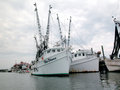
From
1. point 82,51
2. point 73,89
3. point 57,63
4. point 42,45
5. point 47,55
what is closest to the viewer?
point 73,89

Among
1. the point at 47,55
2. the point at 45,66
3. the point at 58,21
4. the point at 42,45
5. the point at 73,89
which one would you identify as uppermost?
the point at 58,21

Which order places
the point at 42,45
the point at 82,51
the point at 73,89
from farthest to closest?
Result: the point at 82,51
the point at 42,45
the point at 73,89

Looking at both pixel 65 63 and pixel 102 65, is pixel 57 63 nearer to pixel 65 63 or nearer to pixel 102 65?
pixel 65 63

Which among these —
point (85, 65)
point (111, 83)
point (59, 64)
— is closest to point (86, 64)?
point (85, 65)

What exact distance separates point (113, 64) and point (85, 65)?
906 centimetres

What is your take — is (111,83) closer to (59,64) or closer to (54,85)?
(54,85)

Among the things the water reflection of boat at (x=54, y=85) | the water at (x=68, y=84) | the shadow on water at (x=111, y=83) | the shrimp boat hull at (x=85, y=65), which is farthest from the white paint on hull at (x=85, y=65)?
the water reflection of boat at (x=54, y=85)

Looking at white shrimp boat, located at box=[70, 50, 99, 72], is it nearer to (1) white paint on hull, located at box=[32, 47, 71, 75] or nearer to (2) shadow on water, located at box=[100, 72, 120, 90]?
(1) white paint on hull, located at box=[32, 47, 71, 75]

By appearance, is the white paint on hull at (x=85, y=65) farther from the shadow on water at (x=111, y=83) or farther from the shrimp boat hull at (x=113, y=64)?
the shadow on water at (x=111, y=83)

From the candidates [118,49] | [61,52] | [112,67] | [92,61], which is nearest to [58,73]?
[61,52]

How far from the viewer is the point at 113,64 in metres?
45.3

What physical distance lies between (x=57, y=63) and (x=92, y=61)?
18.7 m

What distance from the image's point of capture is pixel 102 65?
52938 mm

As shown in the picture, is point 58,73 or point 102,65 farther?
point 102,65
